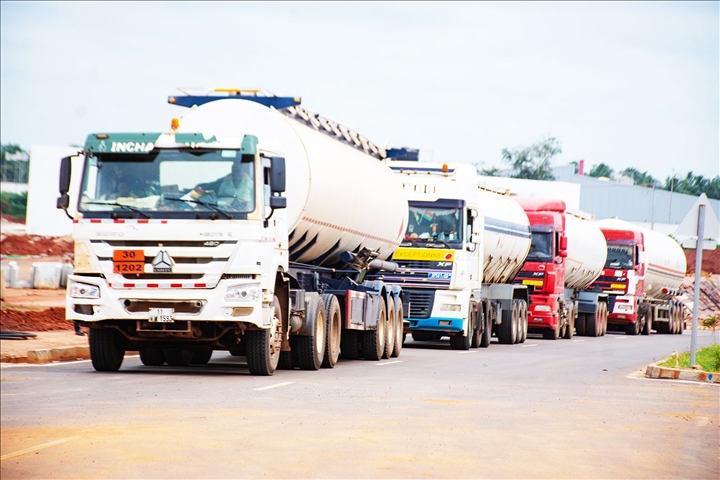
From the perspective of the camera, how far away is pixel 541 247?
3531 cm

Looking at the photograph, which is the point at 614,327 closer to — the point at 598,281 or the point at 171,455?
the point at 598,281

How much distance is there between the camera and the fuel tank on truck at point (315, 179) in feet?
54.3

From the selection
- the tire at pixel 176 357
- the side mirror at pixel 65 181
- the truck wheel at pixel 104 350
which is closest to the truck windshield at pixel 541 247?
the tire at pixel 176 357

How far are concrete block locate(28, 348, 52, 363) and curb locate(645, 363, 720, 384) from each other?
982cm

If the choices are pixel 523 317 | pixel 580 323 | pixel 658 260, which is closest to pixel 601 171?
pixel 658 260

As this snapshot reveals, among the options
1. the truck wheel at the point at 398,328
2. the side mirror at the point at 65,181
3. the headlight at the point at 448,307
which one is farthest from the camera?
the headlight at the point at 448,307

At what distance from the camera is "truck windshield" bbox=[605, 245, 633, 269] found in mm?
44656

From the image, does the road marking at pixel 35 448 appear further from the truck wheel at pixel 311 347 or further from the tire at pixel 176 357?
the tire at pixel 176 357

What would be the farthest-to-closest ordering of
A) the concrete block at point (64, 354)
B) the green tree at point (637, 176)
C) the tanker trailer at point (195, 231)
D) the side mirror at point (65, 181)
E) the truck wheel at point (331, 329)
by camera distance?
the green tree at point (637, 176), the truck wheel at point (331, 329), the concrete block at point (64, 354), the tanker trailer at point (195, 231), the side mirror at point (65, 181)

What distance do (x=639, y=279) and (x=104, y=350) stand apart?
3363 cm

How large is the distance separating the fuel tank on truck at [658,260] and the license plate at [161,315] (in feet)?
107

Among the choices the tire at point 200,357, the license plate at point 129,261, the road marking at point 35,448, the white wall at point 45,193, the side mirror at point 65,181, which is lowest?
the road marking at point 35,448

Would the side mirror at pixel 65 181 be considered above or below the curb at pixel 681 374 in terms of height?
above

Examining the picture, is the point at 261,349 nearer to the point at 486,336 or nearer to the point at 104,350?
the point at 104,350
